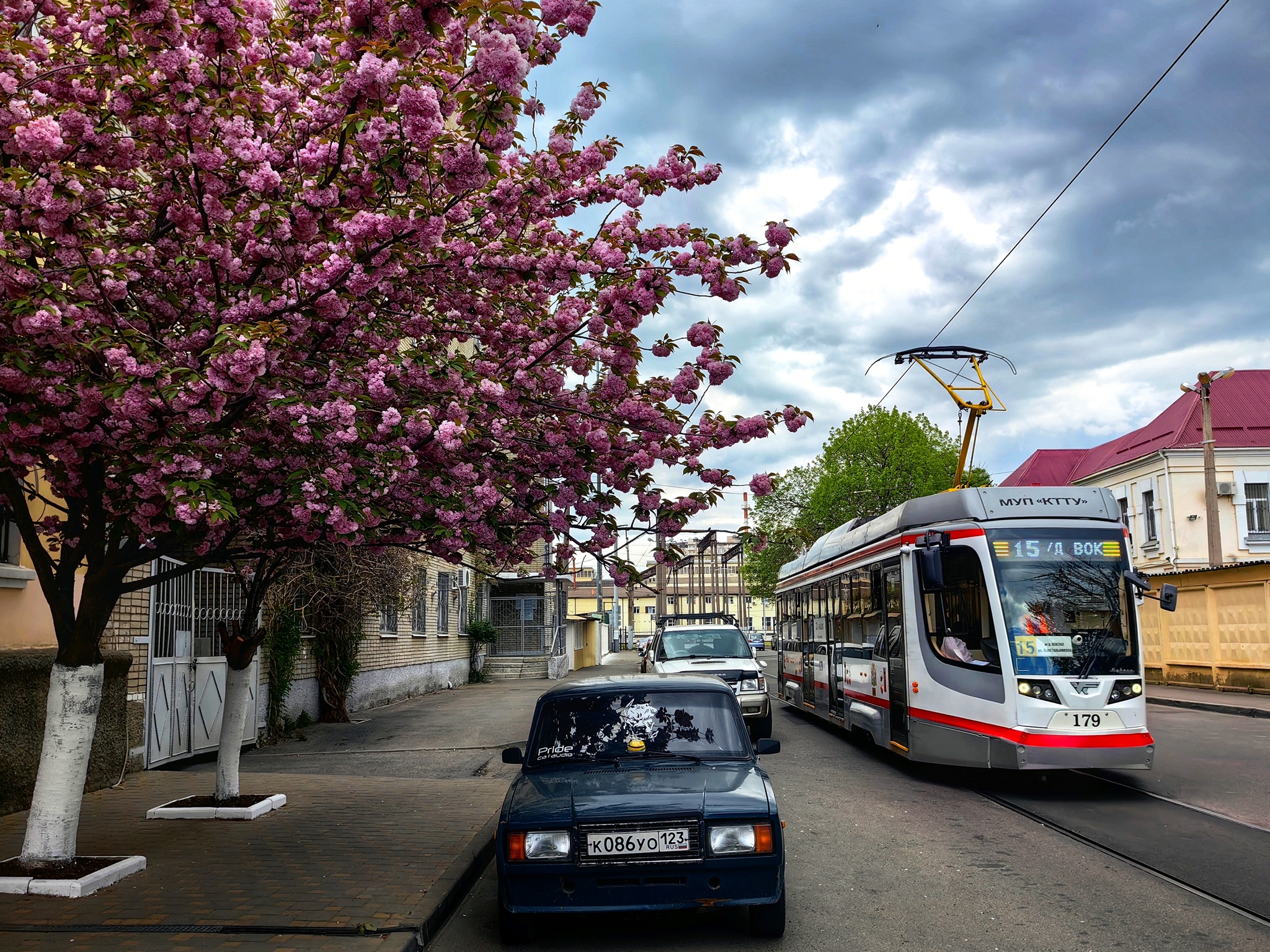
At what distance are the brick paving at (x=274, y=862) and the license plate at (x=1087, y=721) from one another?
536cm

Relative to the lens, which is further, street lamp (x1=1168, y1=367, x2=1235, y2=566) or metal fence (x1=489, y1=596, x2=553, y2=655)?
metal fence (x1=489, y1=596, x2=553, y2=655)

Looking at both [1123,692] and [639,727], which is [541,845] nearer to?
[639,727]

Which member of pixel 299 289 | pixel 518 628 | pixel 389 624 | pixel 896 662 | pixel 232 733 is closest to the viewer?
pixel 299 289

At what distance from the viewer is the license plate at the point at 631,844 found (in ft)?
16.9

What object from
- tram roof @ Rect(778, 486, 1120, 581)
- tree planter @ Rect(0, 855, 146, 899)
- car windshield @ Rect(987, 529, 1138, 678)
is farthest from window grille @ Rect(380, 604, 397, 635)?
tree planter @ Rect(0, 855, 146, 899)

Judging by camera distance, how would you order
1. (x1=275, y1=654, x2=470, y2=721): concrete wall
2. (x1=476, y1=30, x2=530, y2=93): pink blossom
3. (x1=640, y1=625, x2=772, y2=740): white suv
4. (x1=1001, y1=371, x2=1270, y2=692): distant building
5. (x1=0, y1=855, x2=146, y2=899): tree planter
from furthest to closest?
1. (x1=1001, y1=371, x2=1270, y2=692): distant building
2. (x1=275, y1=654, x2=470, y2=721): concrete wall
3. (x1=640, y1=625, x2=772, y2=740): white suv
4. (x1=0, y1=855, x2=146, y2=899): tree planter
5. (x1=476, y1=30, x2=530, y2=93): pink blossom

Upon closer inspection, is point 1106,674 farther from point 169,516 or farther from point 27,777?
point 27,777

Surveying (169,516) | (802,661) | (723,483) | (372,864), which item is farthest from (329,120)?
(802,661)

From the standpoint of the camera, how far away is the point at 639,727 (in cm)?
629

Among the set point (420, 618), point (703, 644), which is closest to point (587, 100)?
point (703, 644)

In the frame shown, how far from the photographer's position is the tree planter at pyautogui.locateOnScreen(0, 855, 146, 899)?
20.1 ft

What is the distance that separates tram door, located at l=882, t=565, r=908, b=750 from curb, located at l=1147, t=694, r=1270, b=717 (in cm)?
1099

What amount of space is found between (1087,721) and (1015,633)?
1.02 meters

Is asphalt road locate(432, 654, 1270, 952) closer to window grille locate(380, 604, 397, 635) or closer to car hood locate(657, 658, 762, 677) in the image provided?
car hood locate(657, 658, 762, 677)
